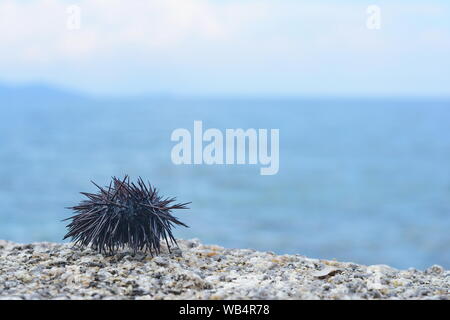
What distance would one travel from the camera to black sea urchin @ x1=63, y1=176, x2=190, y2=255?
5.74 ft

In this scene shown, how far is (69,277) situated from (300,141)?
8.87 meters

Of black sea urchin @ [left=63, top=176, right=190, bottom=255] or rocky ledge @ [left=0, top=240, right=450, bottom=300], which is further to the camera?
black sea urchin @ [left=63, top=176, right=190, bottom=255]

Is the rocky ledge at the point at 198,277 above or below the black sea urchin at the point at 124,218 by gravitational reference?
below

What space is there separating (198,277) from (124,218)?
320mm

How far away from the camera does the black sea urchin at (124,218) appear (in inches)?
68.9

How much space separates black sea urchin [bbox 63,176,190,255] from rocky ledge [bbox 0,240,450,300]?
0.21 feet

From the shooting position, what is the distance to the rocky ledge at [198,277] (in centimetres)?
150

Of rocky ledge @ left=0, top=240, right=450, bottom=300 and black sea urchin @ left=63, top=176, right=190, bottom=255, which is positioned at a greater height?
black sea urchin @ left=63, top=176, right=190, bottom=255

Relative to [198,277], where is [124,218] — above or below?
above

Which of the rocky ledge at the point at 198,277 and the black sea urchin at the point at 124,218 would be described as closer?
the rocky ledge at the point at 198,277

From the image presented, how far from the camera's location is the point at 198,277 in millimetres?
1609

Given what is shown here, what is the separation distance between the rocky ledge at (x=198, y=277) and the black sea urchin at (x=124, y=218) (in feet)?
0.21
